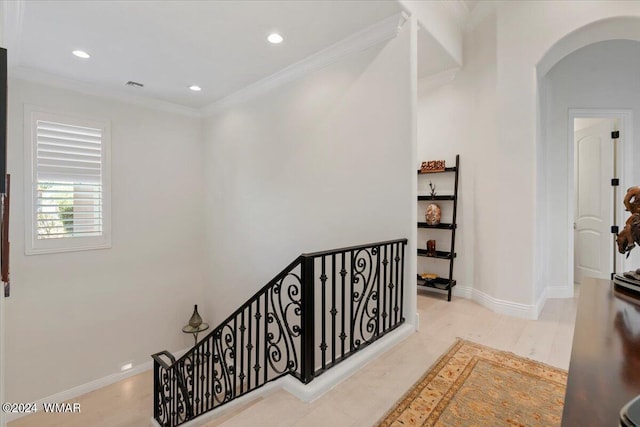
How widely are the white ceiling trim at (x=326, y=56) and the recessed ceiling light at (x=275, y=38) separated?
451mm

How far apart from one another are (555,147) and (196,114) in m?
5.54

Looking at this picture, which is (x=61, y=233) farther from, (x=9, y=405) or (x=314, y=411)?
(x=314, y=411)

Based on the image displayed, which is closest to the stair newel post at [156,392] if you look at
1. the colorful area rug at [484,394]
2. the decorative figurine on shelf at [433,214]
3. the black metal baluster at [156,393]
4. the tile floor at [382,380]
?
the black metal baluster at [156,393]

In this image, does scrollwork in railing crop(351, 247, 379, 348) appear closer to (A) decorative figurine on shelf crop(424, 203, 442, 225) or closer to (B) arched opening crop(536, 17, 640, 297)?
(A) decorative figurine on shelf crop(424, 203, 442, 225)

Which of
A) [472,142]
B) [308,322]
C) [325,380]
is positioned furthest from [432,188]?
[325,380]

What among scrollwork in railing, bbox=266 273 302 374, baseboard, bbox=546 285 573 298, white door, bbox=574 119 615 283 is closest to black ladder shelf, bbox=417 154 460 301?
baseboard, bbox=546 285 573 298

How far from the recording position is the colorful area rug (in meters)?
1.61

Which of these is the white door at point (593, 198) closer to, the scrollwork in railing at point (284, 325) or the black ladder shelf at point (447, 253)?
the black ladder shelf at point (447, 253)

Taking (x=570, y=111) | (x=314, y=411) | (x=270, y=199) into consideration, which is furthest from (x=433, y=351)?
(x=570, y=111)

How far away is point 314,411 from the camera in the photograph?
1.74 m

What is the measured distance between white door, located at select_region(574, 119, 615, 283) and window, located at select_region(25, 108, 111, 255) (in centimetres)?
691

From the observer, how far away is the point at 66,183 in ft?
13.1

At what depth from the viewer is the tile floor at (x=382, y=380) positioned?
5.66ft

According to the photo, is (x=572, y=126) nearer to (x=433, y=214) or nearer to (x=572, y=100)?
(x=572, y=100)
